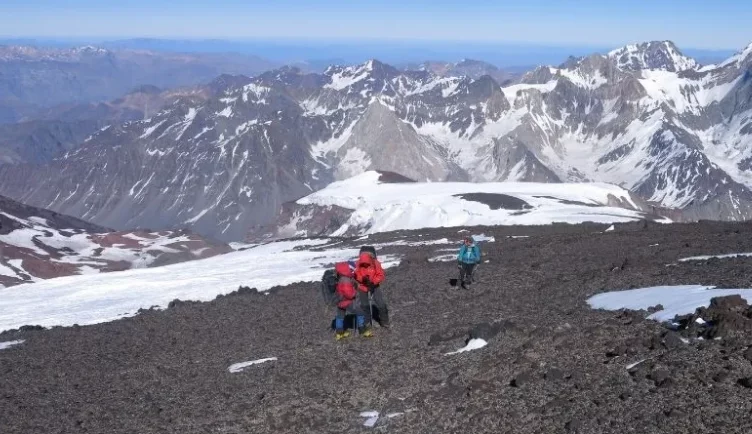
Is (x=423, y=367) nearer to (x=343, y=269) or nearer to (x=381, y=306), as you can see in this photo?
(x=343, y=269)

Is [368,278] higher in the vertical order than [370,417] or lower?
higher

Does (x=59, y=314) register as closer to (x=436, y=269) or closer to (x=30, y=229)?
(x=436, y=269)

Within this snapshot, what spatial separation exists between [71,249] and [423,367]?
5080 inches

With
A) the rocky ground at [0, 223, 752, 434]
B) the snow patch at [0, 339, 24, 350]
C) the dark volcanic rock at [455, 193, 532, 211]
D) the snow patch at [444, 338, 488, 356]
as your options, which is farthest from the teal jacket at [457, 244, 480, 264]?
the dark volcanic rock at [455, 193, 532, 211]

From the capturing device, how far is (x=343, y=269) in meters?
17.5

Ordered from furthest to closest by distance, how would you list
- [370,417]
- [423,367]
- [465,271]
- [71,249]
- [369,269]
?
1. [71,249]
2. [465,271]
3. [369,269]
4. [423,367]
5. [370,417]

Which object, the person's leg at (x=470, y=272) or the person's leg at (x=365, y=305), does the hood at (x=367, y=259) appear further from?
the person's leg at (x=470, y=272)

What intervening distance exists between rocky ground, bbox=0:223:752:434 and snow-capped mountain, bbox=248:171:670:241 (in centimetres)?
4222

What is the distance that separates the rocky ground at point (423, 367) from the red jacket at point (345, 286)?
95cm

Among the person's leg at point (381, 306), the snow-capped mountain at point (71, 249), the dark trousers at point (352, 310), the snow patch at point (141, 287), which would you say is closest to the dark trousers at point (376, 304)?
the person's leg at point (381, 306)

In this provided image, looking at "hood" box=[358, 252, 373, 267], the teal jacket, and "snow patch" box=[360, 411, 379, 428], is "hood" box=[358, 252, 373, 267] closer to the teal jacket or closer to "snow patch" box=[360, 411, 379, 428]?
"snow patch" box=[360, 411, 379, 428]

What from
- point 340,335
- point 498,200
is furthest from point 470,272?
point 498,200

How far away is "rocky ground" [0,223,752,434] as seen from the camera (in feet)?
37.4

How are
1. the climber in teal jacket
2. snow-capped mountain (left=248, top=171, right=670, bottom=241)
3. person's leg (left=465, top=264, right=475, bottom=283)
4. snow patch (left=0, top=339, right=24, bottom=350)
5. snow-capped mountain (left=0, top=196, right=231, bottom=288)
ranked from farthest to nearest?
1. snow-capped mountain (left=0, top=196, right=231, bottom=288)
2. snow-capped mountain (left=248, top=171, right=670, bottom=241)
3. person's leg (left=465, top=264, right=475, bottom=283)
4. the climber in teal jacket
5. snow patch (left=0, top=339, right=24, bottom=350)
